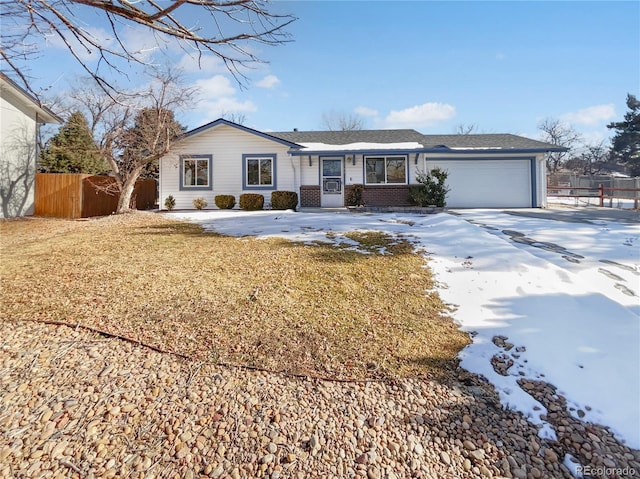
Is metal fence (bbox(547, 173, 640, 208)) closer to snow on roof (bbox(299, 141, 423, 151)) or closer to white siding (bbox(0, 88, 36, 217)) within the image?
snow on roof (bbox(299, 141, 423, 151))

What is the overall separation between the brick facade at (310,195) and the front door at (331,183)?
0.23 m

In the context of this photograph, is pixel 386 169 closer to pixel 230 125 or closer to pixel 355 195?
pixel 355 195

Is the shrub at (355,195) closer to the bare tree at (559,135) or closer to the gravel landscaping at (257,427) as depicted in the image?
the gravel landscaping at (257,427)

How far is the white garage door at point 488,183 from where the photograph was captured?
1514cm

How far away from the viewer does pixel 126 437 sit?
2096 millimetres

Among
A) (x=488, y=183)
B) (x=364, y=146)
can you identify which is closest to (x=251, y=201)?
(x=364, y=146)

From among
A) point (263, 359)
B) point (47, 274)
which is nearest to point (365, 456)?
point (263, 359)

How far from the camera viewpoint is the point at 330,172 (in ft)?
50.4

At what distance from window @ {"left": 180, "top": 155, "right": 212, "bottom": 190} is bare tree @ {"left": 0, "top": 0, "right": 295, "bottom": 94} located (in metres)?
12.0

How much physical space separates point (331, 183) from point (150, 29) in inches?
483

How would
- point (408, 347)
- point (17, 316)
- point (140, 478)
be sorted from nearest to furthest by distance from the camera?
point (140, 478)
point (408, 347)
point (17, 316)

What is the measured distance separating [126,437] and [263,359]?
107cm

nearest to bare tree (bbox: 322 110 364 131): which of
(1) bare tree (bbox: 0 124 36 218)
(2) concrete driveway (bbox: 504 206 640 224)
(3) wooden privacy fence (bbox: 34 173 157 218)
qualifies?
(2) concrete driveway (bbox: 504 206 640 224)

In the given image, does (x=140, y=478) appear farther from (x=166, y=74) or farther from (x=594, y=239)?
(x=166, y=74)
